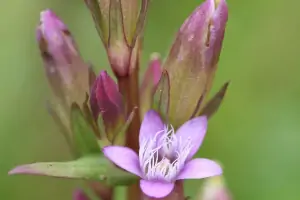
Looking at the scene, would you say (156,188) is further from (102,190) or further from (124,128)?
(102,190)

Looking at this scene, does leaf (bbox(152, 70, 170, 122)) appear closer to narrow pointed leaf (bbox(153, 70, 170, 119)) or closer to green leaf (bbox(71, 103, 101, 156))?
narrow pointed leaf (bbox(153, 70, 170, 119))

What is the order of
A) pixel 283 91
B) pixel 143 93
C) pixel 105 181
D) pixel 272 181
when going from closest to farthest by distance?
pixel 105 181 < pixel 143 93 < pixel 272 181 < pixel 283 91

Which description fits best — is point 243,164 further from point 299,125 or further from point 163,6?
point 163,6

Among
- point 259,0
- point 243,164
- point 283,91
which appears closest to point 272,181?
point 243,164

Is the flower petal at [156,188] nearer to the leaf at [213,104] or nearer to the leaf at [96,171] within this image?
the leaf at [96,171]

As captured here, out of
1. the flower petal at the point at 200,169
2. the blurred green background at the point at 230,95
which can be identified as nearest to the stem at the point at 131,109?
the flower petal at the point at 200,169

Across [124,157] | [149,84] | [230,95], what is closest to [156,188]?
[124,157]
